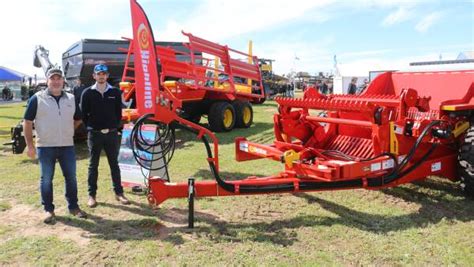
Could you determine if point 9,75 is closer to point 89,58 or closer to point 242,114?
point 89,58

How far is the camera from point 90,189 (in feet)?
16.6

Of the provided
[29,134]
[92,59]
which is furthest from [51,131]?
[92,59]

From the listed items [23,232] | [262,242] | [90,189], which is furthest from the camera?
[90,189]

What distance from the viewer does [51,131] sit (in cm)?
448

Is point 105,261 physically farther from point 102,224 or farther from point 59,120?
point 59,120

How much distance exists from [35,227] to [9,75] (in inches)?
1335

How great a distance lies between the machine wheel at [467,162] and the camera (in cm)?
481

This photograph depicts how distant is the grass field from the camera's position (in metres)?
3.58

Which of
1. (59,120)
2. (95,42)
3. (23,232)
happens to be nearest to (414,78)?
(59,120)

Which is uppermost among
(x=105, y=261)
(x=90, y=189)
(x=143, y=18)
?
(x=143, y=18)

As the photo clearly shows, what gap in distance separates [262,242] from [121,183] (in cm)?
248

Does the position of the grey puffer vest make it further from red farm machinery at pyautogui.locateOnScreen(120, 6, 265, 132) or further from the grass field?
red farm machinery at pyautogui.locateOnScreen(120, 6, 265, 132)

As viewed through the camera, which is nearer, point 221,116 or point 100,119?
point 100,119

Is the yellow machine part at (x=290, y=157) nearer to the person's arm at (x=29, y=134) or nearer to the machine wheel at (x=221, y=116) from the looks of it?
the person's arm at (x=29, y=134)
